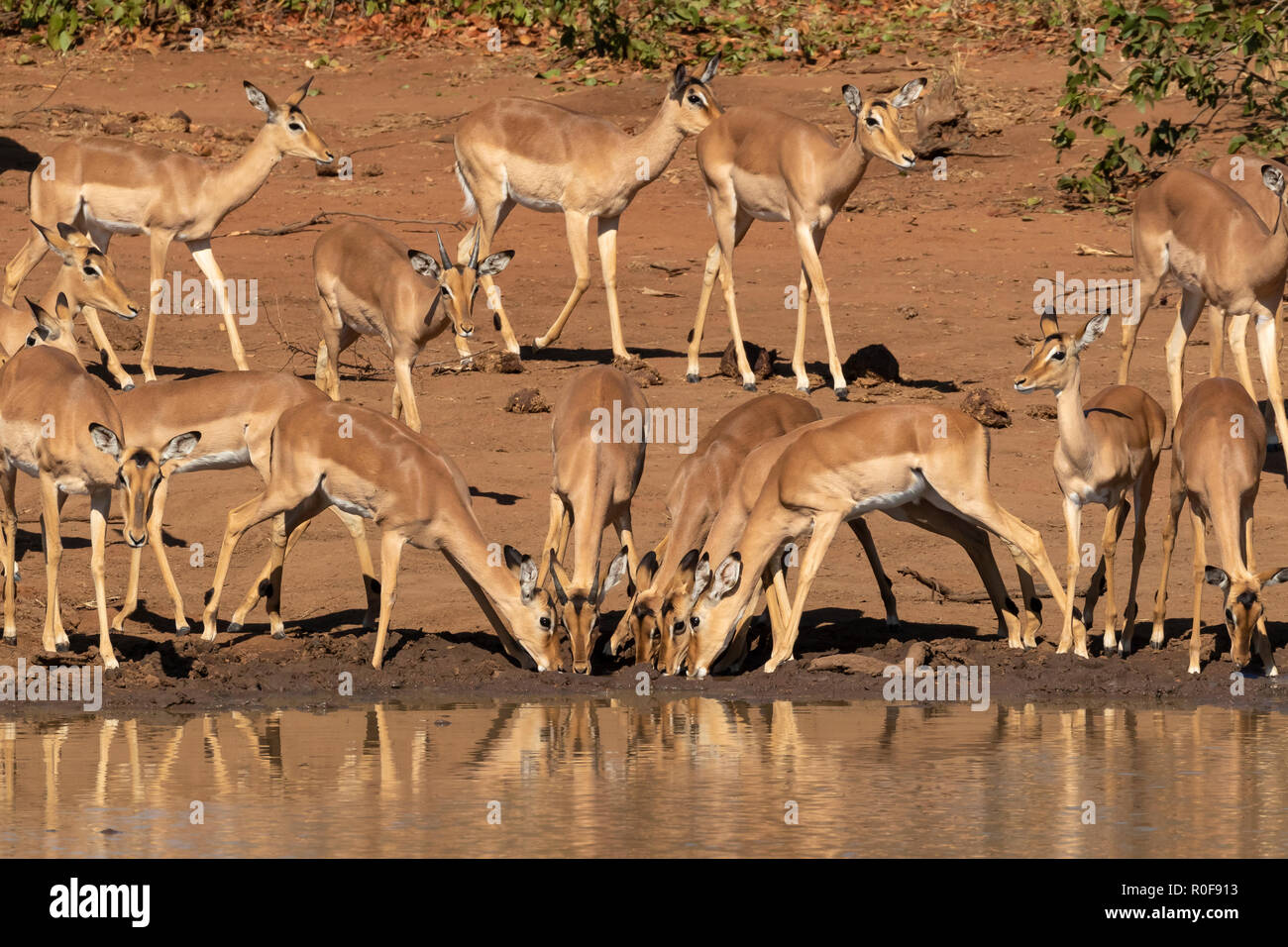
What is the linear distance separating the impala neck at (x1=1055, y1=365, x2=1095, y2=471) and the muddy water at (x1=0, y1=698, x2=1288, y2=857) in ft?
5.48

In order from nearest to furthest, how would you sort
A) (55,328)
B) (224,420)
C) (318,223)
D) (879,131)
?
(224,420), (55,328), (879,131), (318,223)

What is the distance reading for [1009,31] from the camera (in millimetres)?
26734

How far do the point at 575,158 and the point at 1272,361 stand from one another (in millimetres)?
6132

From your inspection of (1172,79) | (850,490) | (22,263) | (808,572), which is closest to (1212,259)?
(850,490)

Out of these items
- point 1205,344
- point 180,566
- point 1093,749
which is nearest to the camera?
point 1093,749

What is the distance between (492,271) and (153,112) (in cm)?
1141

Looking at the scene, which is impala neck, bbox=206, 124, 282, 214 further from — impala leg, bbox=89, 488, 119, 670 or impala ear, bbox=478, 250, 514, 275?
impala leg, bbox=89, 488, 119, 670

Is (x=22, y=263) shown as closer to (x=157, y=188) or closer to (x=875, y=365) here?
(x=157, y=188)

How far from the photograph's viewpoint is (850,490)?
36.2 feet

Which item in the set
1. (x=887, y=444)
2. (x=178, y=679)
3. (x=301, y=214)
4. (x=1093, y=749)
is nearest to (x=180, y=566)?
(x=178, y=679)

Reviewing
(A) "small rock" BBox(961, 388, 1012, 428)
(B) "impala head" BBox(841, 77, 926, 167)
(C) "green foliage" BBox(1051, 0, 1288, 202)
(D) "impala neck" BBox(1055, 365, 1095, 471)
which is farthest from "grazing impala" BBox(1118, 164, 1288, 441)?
(C) "green foliage" BBox(1051, 0, 1288, 202)
